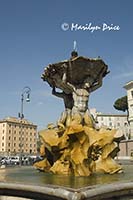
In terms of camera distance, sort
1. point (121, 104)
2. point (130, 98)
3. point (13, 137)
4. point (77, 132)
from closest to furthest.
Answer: point (77, 132) < point (130, 98) < point (121, 104) < point (13, 137)

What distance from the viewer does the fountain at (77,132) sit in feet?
40.4

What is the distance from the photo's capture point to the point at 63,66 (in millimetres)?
14750

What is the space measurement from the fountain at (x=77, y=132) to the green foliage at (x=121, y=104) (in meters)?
65.3

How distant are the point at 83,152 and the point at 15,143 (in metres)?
96.1

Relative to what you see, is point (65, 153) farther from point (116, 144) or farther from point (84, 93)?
point (84, 93)

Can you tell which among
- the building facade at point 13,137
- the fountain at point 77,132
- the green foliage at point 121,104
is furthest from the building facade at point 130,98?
the fountain at point 77,132

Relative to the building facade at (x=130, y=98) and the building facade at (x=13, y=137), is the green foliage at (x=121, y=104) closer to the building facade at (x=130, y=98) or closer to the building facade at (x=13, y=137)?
the building facade at (x=130, y=98)

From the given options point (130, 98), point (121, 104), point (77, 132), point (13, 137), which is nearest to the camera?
point (77, 132)

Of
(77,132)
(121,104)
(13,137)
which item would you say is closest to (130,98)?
(121,104)

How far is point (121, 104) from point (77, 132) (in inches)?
2745

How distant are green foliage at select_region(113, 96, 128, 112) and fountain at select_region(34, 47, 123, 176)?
2569 inches

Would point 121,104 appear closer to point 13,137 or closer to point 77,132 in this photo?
point 13,137

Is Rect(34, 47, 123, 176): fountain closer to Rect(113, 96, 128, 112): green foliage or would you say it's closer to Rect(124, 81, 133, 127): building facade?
Rect(124, 81, 133, 127): building facade

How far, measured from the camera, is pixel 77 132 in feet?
39.6
